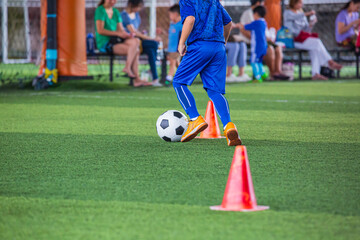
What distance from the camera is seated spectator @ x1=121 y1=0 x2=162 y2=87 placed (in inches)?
515

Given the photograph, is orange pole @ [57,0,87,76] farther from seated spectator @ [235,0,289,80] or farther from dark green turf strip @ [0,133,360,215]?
dark green turf strip @ [0,133,360,215]

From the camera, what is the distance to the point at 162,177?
13.2ft

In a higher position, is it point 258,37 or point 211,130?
point 258,37

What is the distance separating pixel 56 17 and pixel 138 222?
9.92 metres

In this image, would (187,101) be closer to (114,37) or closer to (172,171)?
(172,171)

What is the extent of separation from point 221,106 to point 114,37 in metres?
7.35

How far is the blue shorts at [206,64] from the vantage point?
5.69 m

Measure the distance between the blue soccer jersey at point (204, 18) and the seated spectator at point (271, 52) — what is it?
958cm

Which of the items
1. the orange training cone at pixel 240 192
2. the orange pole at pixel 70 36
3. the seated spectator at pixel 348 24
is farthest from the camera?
the seated spectator at pixel 348 24

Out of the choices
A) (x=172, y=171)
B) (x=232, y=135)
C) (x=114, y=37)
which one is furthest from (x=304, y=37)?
(x=172, y=171)

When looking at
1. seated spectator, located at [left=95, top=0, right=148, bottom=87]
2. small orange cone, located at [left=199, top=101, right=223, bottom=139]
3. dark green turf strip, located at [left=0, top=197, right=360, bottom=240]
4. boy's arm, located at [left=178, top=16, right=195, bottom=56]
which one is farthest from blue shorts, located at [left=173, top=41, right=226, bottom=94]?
seated spectator, located at [left=95, top=0, right=148, bottom=87]

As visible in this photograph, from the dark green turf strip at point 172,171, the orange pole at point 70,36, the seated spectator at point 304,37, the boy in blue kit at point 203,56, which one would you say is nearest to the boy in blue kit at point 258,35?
the seated spectator at point 304,37

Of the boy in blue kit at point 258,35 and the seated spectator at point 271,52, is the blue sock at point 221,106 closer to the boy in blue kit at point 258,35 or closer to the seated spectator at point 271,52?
the boy in blue kit at point 258,35

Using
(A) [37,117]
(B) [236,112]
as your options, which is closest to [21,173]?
(A) [37,117]
